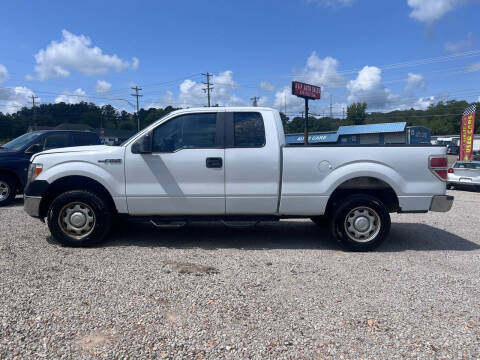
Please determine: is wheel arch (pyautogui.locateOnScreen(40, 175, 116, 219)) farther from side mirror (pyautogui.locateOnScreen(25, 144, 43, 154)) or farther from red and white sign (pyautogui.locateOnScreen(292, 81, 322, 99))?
red and white sign (pyautogui.locateOnScreen(292, 81, 322, 99))

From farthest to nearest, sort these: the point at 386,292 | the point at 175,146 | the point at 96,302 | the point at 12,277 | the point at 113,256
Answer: the point at 175,146, the point at 113,256, the point at 12,277, the point at 386,292, the point at 96,302

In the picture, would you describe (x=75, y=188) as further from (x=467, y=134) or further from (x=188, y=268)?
(x=467, y=134)

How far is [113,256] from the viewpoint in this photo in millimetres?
4559

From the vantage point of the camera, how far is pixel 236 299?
3324mm

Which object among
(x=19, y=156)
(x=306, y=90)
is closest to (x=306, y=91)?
(x=306, y=90)

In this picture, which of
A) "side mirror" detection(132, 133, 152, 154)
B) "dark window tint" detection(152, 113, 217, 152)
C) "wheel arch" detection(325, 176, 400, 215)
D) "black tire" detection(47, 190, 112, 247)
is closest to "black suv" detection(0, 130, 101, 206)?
"black tire" detection(47, 190, 112, 247)

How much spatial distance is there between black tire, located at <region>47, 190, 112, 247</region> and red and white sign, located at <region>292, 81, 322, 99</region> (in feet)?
108

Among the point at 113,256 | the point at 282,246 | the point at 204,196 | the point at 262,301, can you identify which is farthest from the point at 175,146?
the point at 262,301

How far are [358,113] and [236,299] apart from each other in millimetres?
103442

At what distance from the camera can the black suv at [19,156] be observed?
326 inches

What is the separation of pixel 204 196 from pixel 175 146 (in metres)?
0.84

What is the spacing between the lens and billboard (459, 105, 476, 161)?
1853cm

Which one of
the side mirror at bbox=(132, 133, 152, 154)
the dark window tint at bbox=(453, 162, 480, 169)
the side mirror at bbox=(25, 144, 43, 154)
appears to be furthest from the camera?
the dark window tint at bbox=(453, 162, 480, 169)

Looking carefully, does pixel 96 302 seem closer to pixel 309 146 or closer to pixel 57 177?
pixel 57 177
